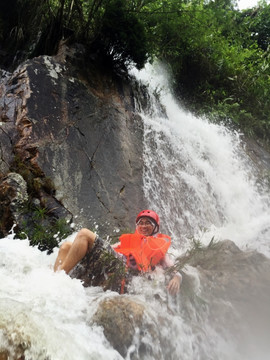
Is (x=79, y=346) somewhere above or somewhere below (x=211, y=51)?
below

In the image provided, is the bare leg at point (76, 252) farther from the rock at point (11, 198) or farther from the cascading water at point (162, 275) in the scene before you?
the rock at point (11, 198)

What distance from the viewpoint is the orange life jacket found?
3.67 metres

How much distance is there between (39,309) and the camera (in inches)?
100

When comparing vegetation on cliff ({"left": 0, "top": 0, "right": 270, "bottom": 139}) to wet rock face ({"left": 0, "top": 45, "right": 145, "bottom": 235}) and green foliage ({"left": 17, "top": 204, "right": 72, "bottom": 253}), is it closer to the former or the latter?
wet rock face ({"left": 0, "top": 45, "right": 145, "bottom": 235})

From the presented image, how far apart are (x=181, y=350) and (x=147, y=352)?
0.41 metres

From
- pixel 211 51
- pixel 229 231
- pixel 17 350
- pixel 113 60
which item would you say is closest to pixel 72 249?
pixel 17 350

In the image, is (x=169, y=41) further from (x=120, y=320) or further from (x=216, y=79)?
(x=120, y=320)

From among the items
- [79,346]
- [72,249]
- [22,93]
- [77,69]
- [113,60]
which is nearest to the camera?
[79,346]

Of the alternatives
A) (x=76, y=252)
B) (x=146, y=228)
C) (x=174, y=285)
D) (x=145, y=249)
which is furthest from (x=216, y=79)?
(x=76, y=252)

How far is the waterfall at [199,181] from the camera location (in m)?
6.16

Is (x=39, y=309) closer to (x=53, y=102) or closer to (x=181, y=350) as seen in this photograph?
(x=181, y=350)

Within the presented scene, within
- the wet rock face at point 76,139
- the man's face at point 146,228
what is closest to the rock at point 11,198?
the wet rock face at point 76,139

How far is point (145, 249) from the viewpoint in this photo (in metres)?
3.73

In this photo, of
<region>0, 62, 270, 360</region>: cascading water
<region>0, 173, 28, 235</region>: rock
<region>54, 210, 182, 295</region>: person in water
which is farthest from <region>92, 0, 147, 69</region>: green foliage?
<region>54, 210, 182, 295</region>: person in water
